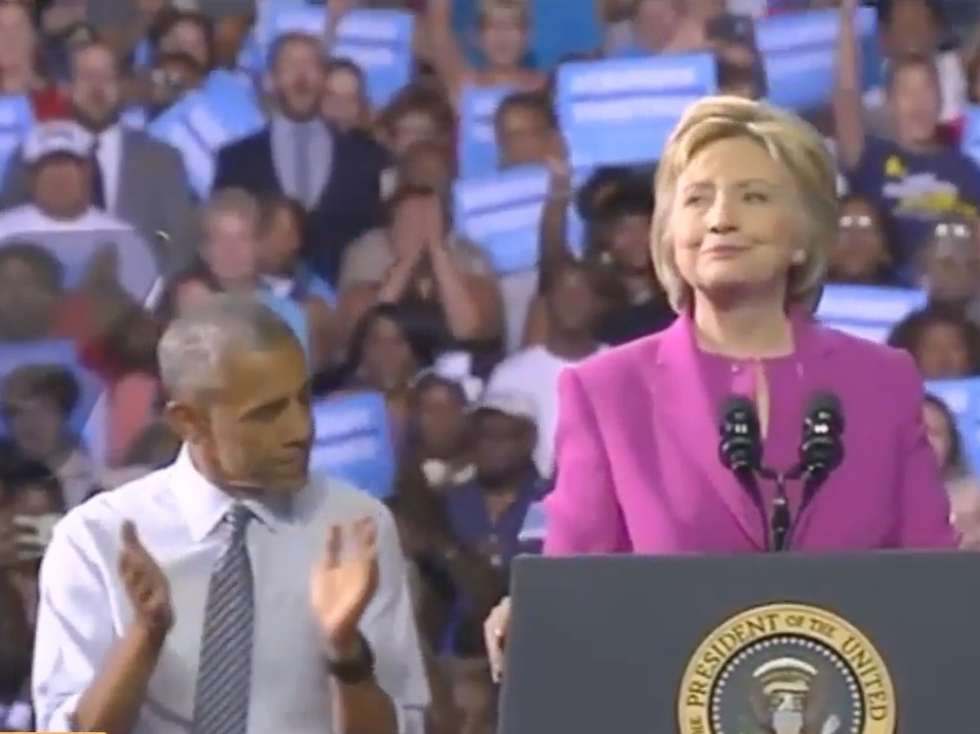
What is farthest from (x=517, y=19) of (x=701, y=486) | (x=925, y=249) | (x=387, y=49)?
(x=701, y=486)

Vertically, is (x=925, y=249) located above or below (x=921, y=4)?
below

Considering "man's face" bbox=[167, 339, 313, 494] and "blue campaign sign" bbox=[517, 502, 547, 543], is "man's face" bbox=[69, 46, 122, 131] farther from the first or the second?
"man's face" bbox=[167, 339, 313, 494]

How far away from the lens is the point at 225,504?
1711mm

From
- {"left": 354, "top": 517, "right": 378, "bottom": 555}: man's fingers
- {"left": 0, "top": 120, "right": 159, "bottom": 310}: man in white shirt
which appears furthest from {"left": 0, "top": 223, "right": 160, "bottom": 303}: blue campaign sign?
{"left": 354, "top": 517, "right": 378, "bottom": 555}: man's fingers

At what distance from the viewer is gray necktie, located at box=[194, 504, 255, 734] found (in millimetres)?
1639

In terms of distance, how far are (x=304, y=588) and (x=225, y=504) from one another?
9 cm

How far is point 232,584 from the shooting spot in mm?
1685

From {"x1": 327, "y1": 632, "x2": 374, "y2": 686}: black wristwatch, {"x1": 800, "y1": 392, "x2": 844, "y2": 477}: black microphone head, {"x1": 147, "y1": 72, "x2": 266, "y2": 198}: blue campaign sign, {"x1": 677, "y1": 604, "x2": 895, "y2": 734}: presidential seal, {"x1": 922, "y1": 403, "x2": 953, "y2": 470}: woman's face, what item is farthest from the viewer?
A: {"x1": 147, "y1": 72, "x2": 266, "y2": 198}: blue campaign sign

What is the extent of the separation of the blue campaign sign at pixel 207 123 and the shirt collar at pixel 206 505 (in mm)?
1115

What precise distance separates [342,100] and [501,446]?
0.50m

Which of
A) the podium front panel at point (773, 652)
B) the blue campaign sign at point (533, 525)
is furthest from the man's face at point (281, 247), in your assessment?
the podium front panel at point (773, 652)

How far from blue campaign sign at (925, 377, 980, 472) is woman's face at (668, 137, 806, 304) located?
112 centimetres

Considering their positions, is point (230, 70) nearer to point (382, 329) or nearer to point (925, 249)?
point (382, 329)

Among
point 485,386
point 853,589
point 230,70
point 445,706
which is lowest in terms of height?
point 445,706
